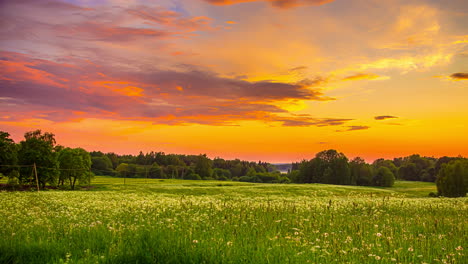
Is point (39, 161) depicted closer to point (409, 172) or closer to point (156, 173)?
point (156, 173)

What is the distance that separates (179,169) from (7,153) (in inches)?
4320

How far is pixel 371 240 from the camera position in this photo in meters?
8.96

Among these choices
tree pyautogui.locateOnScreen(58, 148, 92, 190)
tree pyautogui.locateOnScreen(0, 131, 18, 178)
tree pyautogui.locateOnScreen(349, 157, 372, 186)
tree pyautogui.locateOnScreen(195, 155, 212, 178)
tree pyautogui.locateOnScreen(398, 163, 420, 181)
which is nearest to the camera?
tree pyautogui.locateOnScreen(0, 131, 18, 178)

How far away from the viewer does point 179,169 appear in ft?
522

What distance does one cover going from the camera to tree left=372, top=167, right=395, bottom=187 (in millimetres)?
107625

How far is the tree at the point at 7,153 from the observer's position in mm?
49562

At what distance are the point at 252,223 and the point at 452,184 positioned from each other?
236 feet

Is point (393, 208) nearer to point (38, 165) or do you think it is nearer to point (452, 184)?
point (38, 165)

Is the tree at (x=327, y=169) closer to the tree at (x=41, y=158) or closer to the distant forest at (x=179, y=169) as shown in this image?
the distant forest at (x=179, y=169)

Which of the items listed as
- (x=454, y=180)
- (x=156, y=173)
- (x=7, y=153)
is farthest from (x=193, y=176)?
(x=454, y=180)

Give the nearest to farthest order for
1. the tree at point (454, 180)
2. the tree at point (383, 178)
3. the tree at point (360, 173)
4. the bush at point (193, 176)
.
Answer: the tree at point (454, 180) < the tree at point (383, 178) < the tree at point (360, 173) < the bush at point (193, 176)

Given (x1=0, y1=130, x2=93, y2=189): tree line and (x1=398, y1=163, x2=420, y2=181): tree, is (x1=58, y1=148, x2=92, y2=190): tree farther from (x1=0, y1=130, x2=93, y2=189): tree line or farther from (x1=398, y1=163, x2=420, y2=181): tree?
(x1=398, y1=163, x2=420, y2=181): tree

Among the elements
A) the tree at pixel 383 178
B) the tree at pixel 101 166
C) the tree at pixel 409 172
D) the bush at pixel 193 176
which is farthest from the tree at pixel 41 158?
the tree at pixel 409 172

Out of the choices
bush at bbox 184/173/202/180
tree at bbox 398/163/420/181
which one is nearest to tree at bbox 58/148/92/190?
bush at bbox 184/173/202/180
